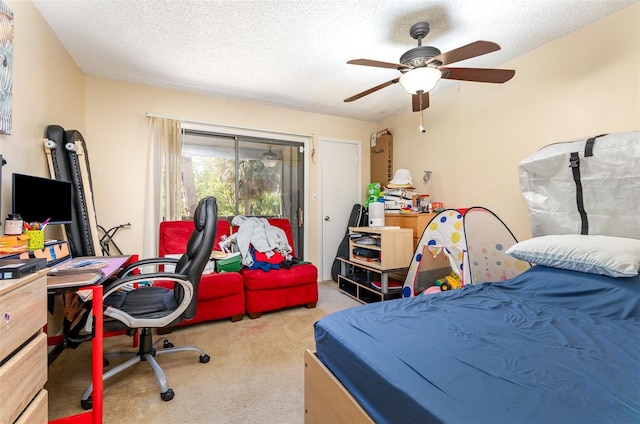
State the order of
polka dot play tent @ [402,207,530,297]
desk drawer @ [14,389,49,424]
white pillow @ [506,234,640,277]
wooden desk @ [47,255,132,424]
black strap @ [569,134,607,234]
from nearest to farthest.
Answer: desk drawer @ [14,389,49,424] → wooden desk @ [47,255,132,424] → white pillow @ [506,234,640,277] → black strap @ [569,134,607,234] → polka dot play tent @ [402,207,530,297]

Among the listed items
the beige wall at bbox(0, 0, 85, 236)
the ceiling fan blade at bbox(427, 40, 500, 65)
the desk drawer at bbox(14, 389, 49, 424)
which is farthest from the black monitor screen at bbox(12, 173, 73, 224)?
the ceiling fan blade at bbox(427, 40, 500, 65)

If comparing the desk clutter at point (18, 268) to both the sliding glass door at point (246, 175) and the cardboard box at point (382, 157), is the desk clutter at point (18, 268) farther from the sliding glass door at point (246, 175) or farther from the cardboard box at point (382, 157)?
the cardboard box at point (382, 157)

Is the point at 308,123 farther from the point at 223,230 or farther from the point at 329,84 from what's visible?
the point at 223,230

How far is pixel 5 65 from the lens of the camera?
1457mm

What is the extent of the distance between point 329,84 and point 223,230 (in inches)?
79.5

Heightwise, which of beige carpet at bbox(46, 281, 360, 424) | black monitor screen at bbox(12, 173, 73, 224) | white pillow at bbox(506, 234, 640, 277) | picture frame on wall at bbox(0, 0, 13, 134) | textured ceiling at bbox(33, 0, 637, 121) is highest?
textured ceiling at bbox(33, 0, 637, 121)

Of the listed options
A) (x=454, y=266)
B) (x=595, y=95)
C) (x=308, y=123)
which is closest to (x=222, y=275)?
(x=454, y=266)

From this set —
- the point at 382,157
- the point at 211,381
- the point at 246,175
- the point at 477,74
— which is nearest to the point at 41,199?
the point at 211,381

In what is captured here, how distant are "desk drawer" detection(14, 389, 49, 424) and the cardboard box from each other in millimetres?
3787

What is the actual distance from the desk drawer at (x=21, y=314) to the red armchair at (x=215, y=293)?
4.71 ft

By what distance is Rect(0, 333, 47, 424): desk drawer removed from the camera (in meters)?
0.81

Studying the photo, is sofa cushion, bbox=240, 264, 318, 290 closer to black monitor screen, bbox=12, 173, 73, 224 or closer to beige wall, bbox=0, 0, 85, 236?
black monitor screen, bbox=12, 173, 73, 224

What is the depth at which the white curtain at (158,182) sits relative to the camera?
3.11m

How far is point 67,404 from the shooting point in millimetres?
1541
